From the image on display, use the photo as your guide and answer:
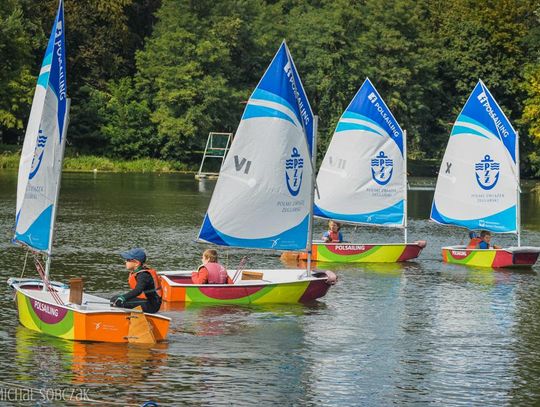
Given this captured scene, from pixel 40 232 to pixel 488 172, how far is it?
24604mm

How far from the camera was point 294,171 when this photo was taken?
35.7m

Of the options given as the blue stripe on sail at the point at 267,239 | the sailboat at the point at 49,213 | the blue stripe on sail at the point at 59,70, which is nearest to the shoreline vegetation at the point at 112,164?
the blue stripe on sail at the point at 267,239

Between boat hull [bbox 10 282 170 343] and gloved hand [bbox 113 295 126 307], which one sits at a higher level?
gloved hand [bbox 113 295 126 307]

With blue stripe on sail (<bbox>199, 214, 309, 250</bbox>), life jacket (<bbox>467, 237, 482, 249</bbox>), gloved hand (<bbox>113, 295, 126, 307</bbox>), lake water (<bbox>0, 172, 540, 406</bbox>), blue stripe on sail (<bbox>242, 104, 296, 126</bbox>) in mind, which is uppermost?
blue stripe on sail (<bbox>242, 104, 296, 126</bbox>)

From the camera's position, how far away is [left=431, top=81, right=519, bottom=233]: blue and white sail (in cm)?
4841

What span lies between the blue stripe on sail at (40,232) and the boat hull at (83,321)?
4.03ft

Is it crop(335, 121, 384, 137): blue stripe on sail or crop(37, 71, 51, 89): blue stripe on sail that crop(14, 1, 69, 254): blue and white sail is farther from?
crop(335, 121, 384, 137): blue stripe on sail

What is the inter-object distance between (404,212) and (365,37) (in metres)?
77.9

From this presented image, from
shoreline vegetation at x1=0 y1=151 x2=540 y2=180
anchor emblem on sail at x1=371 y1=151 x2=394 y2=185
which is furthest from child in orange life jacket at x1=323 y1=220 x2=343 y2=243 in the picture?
shoreline vegetation at x1=0 y1=151 x2=540 y2=180

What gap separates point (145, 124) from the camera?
122m

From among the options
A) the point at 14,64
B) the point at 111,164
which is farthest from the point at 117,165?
the point at 14,64

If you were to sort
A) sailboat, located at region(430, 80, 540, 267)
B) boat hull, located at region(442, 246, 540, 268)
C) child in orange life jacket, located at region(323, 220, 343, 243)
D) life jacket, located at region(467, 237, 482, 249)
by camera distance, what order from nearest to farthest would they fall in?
boat hull, located at region(442, 246, 540, 268) < life jacket, located at region(467, 237, 482, 249) < child in orange life jacket, located at region(323, 220, 343, 243) < sailboat, located at region(430, 80, 540, 267)

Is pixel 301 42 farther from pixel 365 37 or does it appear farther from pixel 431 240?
pixel 431 240

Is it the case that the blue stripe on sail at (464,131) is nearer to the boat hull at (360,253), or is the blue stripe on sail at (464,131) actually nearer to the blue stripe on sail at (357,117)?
the blue stripe on sail at (357,117)
